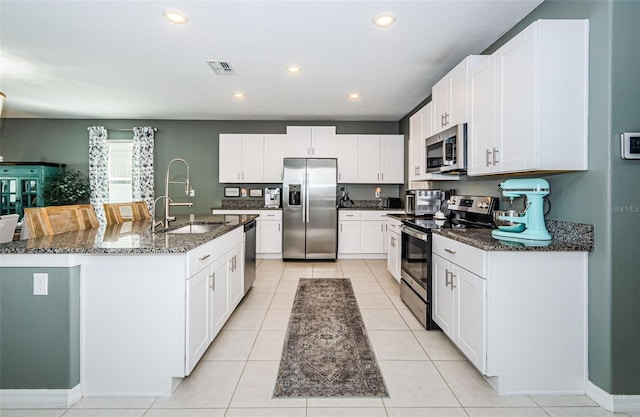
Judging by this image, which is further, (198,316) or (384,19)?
(384,19)

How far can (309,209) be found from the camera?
5.44 metres

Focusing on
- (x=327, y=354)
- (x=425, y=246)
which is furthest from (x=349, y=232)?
(x=327, y=354)

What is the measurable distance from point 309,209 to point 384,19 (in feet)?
11.0

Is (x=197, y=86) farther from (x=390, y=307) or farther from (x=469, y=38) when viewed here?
(x=390, y=307)

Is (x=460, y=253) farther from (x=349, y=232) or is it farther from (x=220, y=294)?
(x=349, y=232)

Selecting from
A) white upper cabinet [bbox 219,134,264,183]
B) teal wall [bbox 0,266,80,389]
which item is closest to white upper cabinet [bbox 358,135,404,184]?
white upper cabinet [bbox 219,134,264,183]

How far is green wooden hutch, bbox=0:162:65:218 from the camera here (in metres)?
5.46

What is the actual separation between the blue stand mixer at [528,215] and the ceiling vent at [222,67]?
2.98m

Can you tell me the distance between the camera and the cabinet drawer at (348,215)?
5613mm

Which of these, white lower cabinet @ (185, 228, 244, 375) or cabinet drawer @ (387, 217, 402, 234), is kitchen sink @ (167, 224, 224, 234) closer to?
white lower cabinet @ (185, 228, 244, 375)

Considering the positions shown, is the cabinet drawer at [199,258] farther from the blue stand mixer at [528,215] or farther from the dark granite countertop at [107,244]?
the blue stand mixer at [528,215]

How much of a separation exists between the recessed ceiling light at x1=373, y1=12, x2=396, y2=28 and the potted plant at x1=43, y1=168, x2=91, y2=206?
19.4ft

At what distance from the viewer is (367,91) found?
4.32m

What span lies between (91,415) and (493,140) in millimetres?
3075
